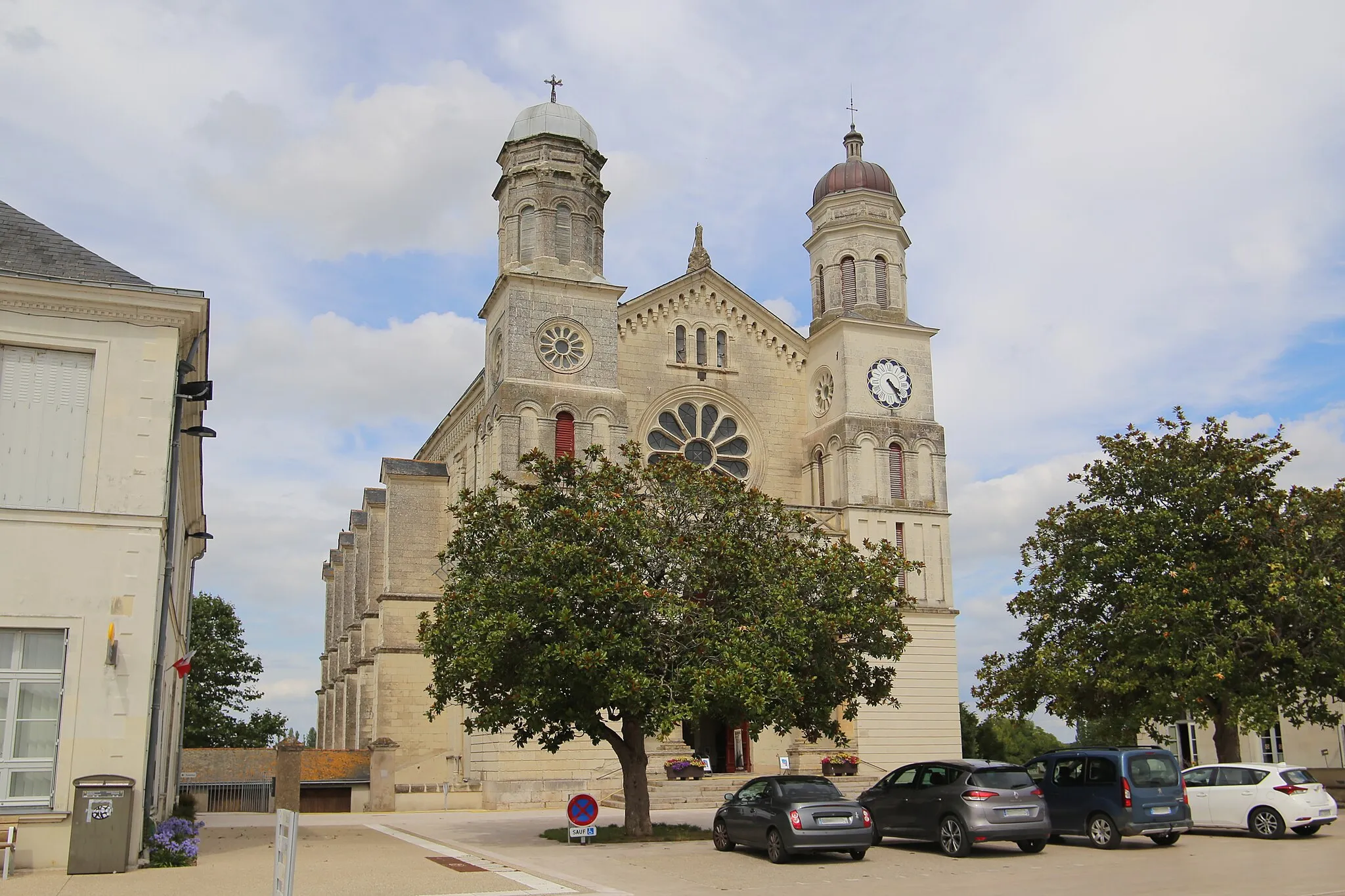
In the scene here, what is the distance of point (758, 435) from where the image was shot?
131 feet

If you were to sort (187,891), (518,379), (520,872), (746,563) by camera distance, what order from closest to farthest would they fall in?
(187,891) < (520,872) < (746,563) < (518,379)

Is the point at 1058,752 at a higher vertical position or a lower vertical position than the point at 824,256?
lower

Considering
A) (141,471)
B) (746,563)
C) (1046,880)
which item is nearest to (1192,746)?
(746,563)

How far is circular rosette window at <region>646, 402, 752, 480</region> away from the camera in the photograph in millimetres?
38438

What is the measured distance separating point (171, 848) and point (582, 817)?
6182 mm

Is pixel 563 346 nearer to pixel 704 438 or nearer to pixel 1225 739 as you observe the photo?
pixel 704 438

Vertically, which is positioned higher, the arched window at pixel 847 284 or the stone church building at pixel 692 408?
the arched window at pixel 847 284

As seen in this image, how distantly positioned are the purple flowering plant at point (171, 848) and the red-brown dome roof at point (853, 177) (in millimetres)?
30211

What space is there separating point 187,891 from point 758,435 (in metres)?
27.8

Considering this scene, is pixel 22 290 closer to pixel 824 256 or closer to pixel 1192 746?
pixel 824 256

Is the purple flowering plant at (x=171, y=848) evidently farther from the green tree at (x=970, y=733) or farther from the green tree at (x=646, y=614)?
the green tree at (x=970, y=733)

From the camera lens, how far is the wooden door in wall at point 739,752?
117ft

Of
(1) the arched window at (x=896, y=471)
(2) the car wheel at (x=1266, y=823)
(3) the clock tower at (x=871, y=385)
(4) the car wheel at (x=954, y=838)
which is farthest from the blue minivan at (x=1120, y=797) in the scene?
(1) the arched window at (x=896, y=471)

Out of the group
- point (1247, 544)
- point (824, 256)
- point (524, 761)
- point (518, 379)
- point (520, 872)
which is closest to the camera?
point (520, 872)
